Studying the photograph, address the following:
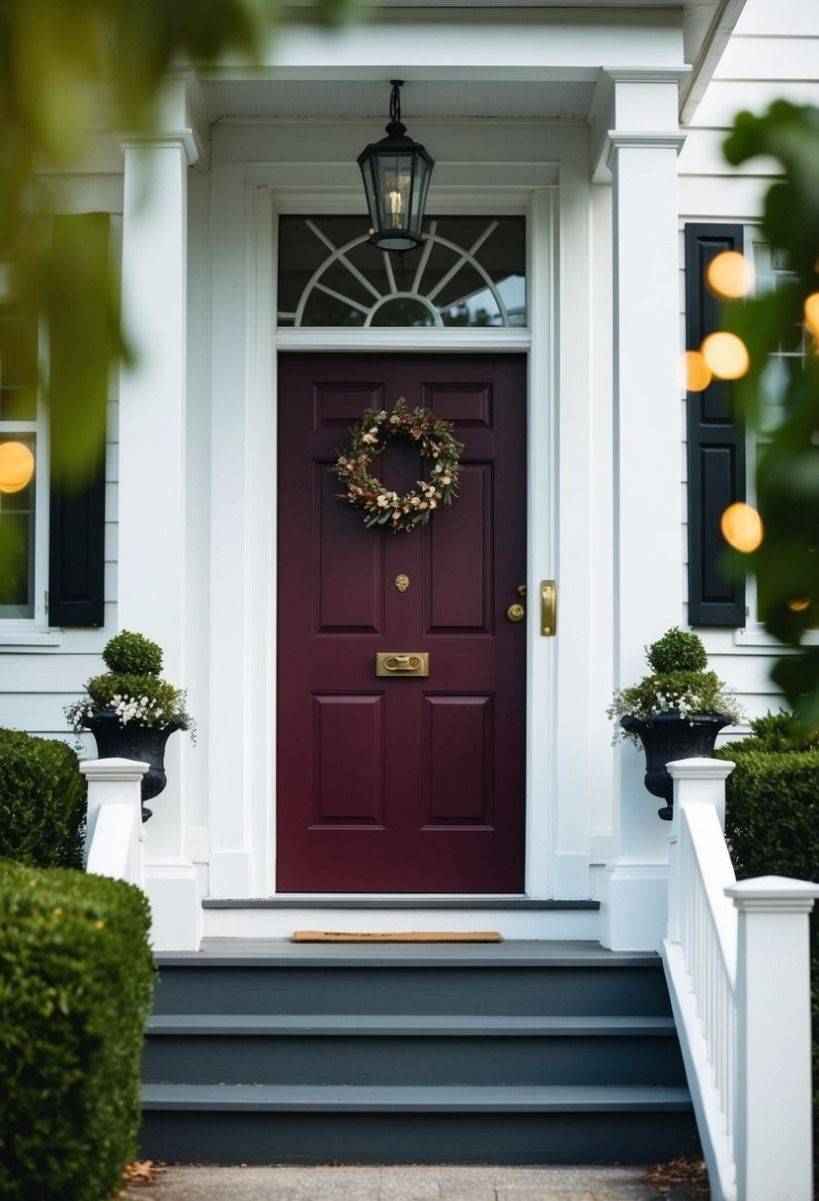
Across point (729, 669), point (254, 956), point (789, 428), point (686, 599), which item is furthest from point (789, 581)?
point (686, 599)

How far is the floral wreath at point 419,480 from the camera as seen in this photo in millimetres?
6375

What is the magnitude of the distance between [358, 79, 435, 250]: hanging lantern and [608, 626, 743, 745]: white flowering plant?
179 cm

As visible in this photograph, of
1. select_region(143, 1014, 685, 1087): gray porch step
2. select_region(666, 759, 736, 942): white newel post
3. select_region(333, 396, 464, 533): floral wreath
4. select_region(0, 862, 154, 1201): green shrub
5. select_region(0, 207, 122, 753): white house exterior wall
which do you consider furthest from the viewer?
select_region(333, 396, 464, 533): floral wreath

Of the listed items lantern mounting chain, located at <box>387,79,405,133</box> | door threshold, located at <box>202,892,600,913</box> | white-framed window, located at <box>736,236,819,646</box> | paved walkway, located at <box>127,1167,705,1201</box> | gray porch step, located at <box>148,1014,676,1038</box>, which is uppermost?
lantern mounting chain, located at <box>387,79,405,133</box>

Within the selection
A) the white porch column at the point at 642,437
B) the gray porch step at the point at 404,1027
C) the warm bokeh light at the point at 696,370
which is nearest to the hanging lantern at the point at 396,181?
the white porch column at the point at 642,437

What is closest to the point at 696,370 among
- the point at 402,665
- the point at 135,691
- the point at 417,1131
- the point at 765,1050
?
the point at 765,1050

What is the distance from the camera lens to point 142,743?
546 cm

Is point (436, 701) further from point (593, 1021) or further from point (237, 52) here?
point (237, 52)

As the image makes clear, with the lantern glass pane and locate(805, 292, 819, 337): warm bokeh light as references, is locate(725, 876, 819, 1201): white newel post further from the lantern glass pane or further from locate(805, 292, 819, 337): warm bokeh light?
locate(805, 292, 819, 337): warm bokeh light

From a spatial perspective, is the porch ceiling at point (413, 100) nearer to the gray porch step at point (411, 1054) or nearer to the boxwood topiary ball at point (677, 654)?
the boxwood topiary ball at point (677, 654)

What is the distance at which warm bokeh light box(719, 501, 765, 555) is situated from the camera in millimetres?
859

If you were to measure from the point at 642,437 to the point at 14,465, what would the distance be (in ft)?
15.7

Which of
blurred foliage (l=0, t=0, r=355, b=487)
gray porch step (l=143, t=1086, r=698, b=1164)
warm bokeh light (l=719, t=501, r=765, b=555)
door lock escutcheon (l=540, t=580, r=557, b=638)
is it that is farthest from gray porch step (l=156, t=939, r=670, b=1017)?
blurred foliage (l=0, t=0, r=355, b=487)

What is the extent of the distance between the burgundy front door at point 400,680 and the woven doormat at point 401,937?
47cm
